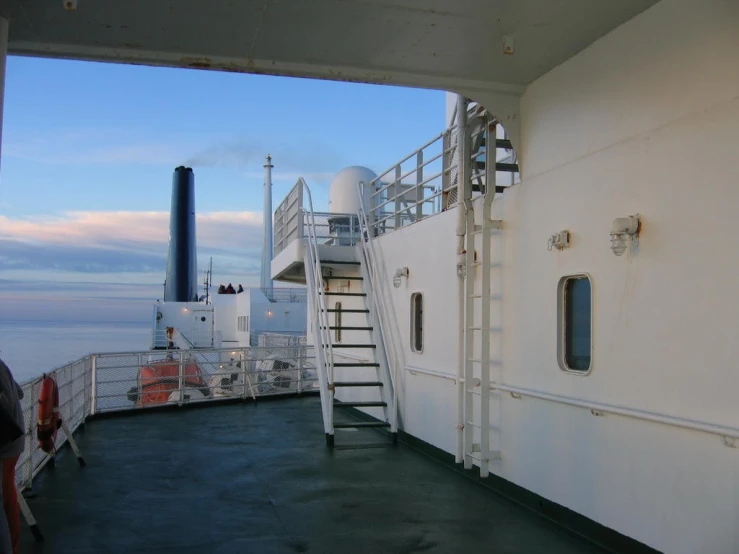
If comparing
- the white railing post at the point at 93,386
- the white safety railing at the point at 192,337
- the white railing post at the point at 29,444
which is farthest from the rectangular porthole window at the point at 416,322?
the white safety railing at the point at 192,337

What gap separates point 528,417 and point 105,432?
7.10 meters

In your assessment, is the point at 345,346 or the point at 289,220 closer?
the point at 345,346

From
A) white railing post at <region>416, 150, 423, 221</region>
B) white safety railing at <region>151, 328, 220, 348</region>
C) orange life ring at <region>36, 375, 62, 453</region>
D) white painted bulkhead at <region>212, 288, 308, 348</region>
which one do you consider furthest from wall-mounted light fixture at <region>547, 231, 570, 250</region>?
white safety railing at <region>151, 328, 220, 348</region>

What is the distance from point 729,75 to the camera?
172 inches

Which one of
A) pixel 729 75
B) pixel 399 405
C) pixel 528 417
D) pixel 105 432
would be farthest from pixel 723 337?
pixel 105 432

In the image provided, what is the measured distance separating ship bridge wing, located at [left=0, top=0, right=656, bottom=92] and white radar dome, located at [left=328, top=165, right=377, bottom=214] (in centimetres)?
860

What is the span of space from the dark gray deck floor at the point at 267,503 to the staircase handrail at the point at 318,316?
55 cm

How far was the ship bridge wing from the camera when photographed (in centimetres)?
491

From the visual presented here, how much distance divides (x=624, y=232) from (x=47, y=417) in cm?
568

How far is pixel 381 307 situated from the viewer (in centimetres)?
1081

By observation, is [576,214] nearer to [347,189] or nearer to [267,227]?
[347,189]

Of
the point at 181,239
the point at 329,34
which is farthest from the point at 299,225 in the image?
the point at 181,239

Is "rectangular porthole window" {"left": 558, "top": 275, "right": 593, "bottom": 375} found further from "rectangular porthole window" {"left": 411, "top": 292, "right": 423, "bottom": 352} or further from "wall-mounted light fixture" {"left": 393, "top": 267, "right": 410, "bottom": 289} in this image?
"wall-mounted light fixture" {"left": 393, "top": 267, "right": 410, "bottom": 289}

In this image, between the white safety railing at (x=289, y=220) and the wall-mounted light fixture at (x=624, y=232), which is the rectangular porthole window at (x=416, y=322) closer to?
the white safety railing at (x=289, y=220)
